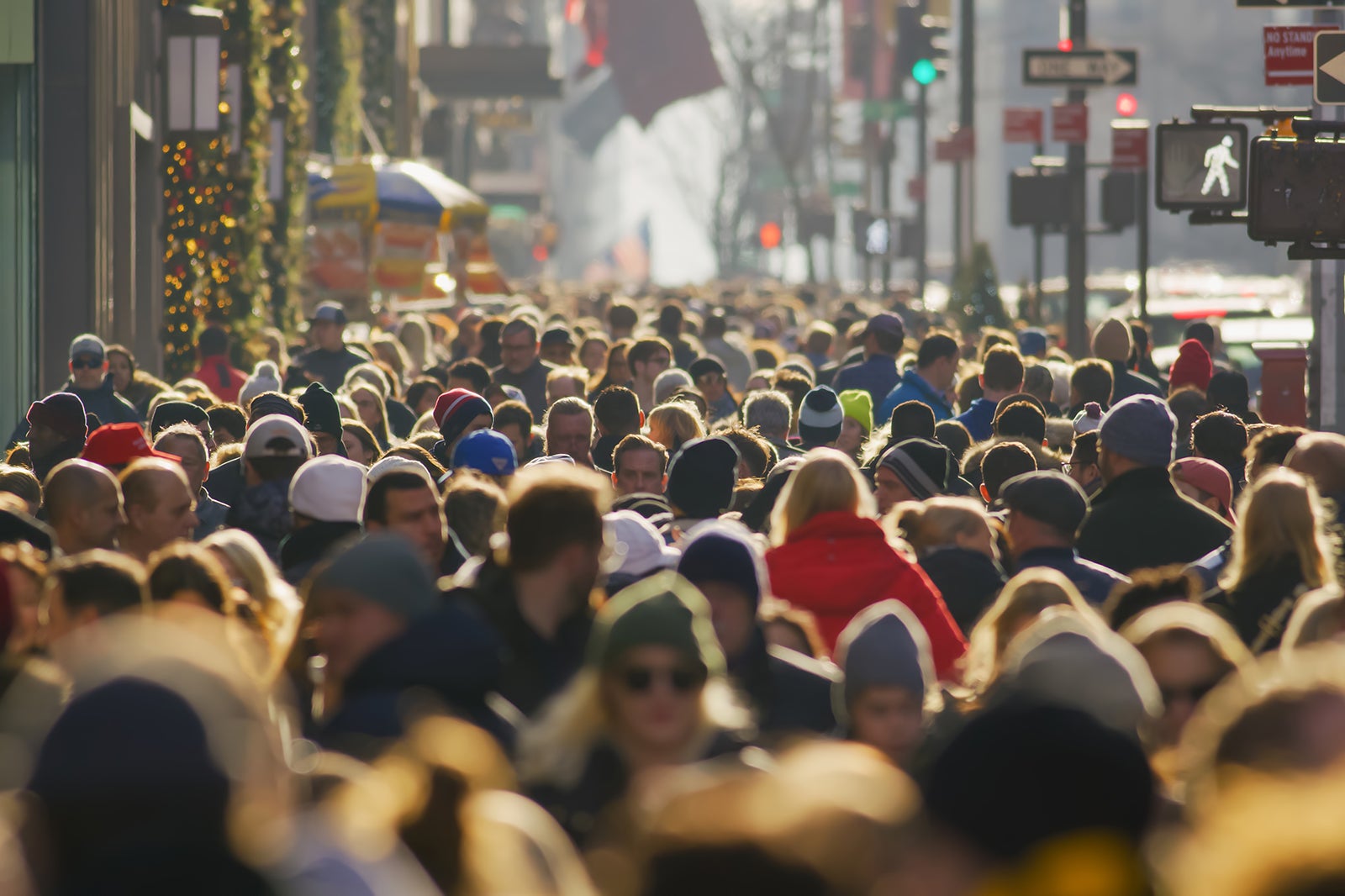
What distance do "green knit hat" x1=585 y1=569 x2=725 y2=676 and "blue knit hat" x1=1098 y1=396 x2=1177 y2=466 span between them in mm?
4191

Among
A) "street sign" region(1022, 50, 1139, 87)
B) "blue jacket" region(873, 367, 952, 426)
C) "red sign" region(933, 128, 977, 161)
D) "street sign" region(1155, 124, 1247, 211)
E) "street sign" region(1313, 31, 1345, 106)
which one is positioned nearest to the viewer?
"street sign" region(1313, 31, 1345, 106)

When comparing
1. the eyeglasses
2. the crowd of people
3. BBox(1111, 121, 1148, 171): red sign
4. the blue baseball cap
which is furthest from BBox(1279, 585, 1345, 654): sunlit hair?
BBox(1111, 121, 1148, 171): red sign

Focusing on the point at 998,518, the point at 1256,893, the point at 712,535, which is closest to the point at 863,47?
the point at 998,518

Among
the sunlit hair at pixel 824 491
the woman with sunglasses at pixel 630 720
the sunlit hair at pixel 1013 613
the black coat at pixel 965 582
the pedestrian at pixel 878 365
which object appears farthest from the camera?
the pedestrian at pixel 878 365

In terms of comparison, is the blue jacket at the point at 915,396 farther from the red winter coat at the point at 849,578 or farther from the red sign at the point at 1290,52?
the red winter coat at the point at 849,578

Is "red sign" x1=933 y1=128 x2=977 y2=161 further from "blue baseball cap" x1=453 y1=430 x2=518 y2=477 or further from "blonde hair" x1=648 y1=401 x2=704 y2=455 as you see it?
"blue baseball cap" x1=453 y1=430 x2=518 y2=477

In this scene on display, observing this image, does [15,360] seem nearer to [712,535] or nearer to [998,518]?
[998,518]

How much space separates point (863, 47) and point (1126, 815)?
1807 inches

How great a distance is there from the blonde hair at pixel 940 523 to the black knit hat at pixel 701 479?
0.72 m

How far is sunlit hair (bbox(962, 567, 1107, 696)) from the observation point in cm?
631

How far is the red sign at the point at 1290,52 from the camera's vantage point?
13.8m

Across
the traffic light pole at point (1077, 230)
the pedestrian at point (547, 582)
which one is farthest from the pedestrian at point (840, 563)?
the traffic light pole at point (1077, 230)

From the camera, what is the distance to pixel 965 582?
25.7 ft

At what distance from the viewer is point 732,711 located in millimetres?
5199
